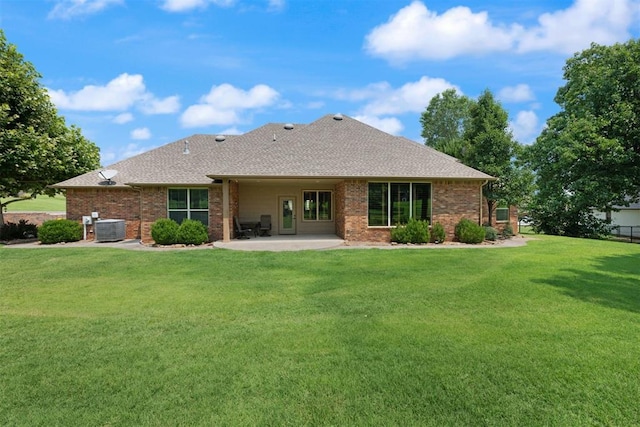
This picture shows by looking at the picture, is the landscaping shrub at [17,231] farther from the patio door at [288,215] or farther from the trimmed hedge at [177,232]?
the patio door at [288,215]

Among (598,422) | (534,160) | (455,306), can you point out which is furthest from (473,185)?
(598,422)

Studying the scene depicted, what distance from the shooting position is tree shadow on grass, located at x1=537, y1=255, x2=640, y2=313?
6270mm

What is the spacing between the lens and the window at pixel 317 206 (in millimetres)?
18359

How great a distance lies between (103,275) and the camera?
877 cm

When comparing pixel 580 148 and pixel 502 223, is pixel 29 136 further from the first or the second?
pixel 580 148

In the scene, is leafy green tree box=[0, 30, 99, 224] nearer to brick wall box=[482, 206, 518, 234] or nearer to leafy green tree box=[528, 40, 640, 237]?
brick wall box=[482, 206, 518, 234]

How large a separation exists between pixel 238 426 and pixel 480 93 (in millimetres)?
20621

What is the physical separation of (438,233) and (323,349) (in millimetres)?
11848

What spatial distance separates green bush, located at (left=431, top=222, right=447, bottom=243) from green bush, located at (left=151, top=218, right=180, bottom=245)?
1089 cm

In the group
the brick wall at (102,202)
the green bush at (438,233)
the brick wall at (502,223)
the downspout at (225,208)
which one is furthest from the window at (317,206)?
the brick wall at (502,223)

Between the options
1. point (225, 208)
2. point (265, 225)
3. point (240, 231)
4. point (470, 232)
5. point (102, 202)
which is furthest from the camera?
point (265, 225)

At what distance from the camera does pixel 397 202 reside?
49.9ft

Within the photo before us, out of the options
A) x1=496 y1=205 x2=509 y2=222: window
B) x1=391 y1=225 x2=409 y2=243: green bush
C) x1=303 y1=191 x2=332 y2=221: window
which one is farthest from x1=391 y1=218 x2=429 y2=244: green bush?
x1=496 y1=205 x2=509 y2=222: window

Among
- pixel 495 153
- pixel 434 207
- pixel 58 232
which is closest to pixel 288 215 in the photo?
pixel 434 207
